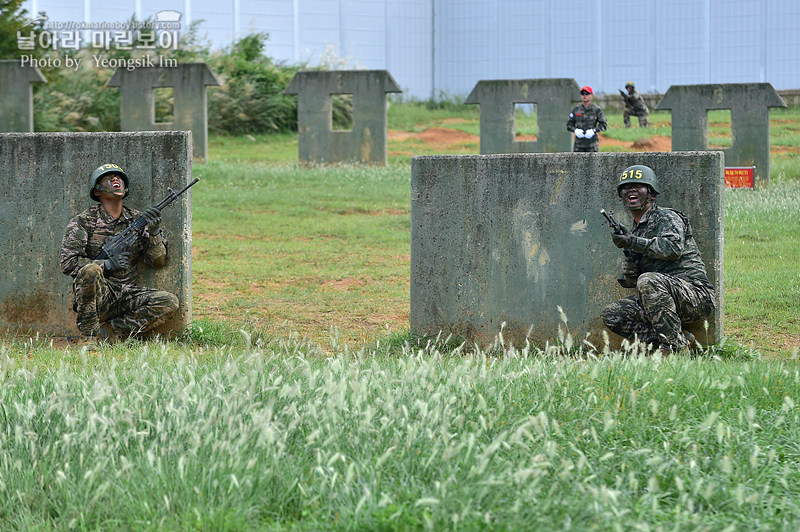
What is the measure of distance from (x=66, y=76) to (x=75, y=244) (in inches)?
1001

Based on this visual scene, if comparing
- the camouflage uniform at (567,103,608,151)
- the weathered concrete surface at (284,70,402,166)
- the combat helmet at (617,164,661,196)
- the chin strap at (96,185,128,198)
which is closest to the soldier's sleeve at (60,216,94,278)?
the chin strap at (96,185,128,198)

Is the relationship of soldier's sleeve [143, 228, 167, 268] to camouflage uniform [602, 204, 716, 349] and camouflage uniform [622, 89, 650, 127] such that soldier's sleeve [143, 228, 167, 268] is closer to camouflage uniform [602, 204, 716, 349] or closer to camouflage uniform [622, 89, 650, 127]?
camouflage uniform [602, 204, 716, 349]

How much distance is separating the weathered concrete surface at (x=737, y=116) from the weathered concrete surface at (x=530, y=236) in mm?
15620

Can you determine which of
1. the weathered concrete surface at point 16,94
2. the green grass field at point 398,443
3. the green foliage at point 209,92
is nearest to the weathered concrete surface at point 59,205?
the green grass field at point 398,443

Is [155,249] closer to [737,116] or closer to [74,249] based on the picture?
[74,249]

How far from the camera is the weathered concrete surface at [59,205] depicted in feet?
29.0

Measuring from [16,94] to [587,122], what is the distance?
14.8m

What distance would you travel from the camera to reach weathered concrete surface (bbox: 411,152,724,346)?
8062 millimetres

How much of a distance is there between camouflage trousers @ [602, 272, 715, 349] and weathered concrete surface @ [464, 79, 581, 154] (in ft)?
55.8

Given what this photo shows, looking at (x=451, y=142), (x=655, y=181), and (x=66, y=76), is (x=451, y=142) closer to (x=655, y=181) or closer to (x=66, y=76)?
(x=66, y=76)

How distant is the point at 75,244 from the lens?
28.1 feet

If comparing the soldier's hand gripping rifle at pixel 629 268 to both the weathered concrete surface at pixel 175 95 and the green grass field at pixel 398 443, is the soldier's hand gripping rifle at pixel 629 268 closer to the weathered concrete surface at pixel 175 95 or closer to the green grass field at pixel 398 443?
→ the green grass field at pixel 398 443

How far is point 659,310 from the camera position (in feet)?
25.0

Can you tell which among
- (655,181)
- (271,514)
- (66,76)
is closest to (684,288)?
(655,181)
